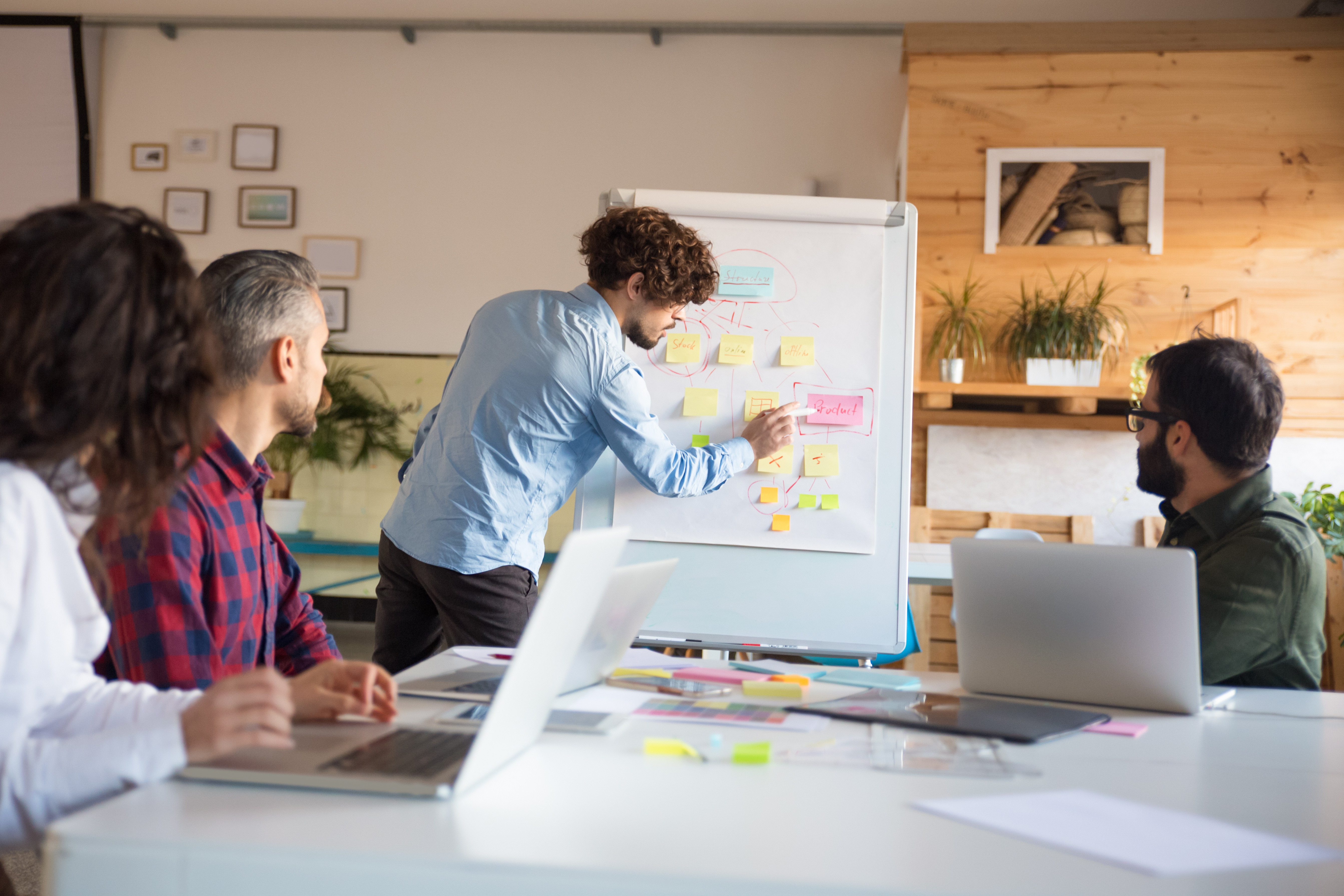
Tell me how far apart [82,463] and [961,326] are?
374 cm

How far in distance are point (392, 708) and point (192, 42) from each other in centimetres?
515

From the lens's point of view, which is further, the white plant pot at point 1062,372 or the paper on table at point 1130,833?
the white plant pot at point 1062,372

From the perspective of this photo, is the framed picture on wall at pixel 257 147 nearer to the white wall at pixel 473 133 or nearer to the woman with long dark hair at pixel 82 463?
the white wall at pixel 473 133

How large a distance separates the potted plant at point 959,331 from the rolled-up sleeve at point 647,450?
7.14ft

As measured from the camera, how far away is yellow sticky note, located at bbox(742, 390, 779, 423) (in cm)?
240

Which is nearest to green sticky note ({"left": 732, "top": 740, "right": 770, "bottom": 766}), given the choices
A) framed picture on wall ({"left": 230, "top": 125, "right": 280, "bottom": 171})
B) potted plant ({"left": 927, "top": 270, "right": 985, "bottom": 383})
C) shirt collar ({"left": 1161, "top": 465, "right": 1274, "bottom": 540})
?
shirt collar ({"left": 1161, "top": 465, "right": 1274, "bottom": 540})

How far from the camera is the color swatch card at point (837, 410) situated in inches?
94.0

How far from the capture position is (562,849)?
76 centimetres

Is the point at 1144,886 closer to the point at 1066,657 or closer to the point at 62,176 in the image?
the point at 1066,657

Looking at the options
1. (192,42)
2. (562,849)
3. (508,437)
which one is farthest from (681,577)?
(192,42)

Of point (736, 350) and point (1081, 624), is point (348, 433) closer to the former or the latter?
point (736, 350)

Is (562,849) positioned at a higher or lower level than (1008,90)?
lower

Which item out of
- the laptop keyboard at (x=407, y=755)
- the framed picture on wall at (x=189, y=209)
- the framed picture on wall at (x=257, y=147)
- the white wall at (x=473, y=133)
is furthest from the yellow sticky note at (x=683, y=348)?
the framed picture on wall at (x=189, y=209)

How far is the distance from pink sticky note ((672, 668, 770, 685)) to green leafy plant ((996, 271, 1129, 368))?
9.55 feet
